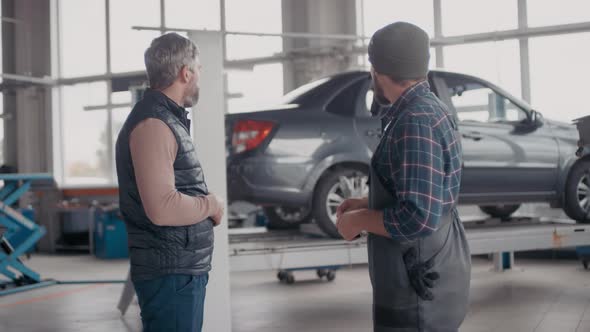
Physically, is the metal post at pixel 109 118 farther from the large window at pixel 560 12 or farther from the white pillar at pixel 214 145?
the white pillar at pixel 214 145

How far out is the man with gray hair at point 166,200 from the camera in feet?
6.23

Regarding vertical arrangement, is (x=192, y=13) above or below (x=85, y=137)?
above

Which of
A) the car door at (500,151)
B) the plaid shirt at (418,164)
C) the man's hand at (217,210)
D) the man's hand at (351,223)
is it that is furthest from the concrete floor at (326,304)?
the plaid shirt at (418,164)

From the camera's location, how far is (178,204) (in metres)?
1.91

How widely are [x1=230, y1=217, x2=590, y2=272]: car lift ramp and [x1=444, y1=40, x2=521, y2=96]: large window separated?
186 inches

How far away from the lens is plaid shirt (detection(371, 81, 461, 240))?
1.59 metres

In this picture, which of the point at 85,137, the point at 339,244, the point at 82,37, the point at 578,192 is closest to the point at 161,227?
the point at 339,244

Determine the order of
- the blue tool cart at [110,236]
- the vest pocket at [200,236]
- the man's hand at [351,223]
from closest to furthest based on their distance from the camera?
the man's hand at [351,223], the vest pocket at [200,236], the blue tool cart at [110,236]

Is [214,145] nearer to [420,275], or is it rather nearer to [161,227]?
[161,227]

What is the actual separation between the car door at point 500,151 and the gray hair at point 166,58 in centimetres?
345

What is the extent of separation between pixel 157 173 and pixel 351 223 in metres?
0.54

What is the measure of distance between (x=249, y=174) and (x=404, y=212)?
10.4 feet

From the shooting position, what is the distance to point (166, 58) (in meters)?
2.04

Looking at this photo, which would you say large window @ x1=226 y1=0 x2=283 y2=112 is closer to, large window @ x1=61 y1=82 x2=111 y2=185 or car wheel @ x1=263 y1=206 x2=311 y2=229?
large window @ x1=61 y1=82 x2=111 y2=185
